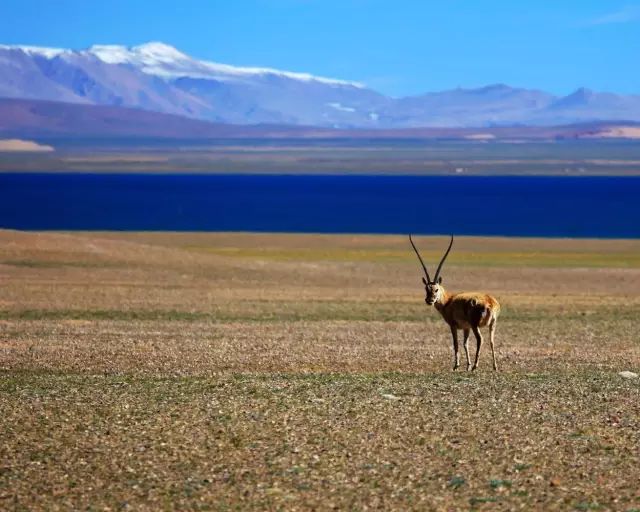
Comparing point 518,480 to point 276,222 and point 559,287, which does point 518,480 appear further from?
point 276,222

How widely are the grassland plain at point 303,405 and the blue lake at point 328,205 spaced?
43770 mm

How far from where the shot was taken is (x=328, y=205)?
10956 centimetres

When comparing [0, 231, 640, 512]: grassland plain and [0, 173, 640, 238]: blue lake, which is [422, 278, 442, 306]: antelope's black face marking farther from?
[0, 173, 640, 238]: blue lake

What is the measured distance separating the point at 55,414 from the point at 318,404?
3243 mm

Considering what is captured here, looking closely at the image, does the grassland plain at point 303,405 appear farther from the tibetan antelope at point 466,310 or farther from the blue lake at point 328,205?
the blue lake at point 328,205

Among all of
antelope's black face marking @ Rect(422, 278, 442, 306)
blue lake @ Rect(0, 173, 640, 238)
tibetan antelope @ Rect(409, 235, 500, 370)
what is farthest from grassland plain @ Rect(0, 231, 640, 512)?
blue lake @ Rect(0, 173, 640, 238)

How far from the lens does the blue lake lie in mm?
81312

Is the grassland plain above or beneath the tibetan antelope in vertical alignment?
beneath

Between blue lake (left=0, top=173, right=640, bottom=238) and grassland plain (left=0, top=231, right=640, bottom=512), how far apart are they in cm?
4377

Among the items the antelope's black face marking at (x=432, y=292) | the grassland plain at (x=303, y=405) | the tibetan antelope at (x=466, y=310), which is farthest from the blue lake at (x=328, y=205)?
the antelope's black face marking at (x=432, y=292)

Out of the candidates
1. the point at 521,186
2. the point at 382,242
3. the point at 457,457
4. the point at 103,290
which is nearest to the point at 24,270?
the point at 103,290

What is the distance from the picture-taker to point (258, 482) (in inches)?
498

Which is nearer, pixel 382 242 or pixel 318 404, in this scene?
pixel 318 404

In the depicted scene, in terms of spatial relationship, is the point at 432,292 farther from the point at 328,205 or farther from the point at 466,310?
the point at 328,205
